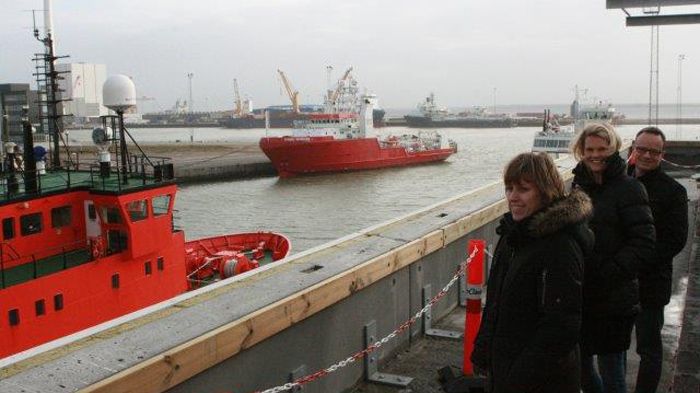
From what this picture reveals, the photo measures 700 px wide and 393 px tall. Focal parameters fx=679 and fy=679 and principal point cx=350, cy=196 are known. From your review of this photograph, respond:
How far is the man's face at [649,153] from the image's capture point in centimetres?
495

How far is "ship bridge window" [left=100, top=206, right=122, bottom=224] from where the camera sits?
1433 centimetres

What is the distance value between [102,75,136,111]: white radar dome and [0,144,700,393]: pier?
10.8m

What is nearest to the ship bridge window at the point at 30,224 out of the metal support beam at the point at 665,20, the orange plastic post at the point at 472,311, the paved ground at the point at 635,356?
the paved ground at the point at 635,356

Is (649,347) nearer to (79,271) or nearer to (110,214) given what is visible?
(79,271)

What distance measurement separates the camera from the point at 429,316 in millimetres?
7031

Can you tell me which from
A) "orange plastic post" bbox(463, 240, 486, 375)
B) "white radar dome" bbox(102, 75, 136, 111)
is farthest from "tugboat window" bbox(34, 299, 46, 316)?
"orange plastic post" bbox(463, 240, 486, 375)

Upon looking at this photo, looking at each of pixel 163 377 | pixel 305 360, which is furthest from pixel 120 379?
pixel 305 360

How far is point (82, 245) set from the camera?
48.2ft

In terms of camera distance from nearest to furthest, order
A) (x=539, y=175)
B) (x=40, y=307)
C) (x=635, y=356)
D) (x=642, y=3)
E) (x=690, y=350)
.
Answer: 1. (x=539, y=175)
2. (x=690, y=350)
3. (x=635, y=356)
4. (x=40, y=307)
5. (x=642, y=3)

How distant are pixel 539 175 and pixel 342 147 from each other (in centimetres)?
6357

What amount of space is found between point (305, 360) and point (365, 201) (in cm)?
4149

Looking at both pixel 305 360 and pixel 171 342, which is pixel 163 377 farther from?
pixel 305 360

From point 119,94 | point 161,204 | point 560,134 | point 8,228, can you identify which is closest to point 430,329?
point 161,204

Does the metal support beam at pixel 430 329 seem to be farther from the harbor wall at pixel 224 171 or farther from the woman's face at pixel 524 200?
the harbor wall at pixel 224 171
